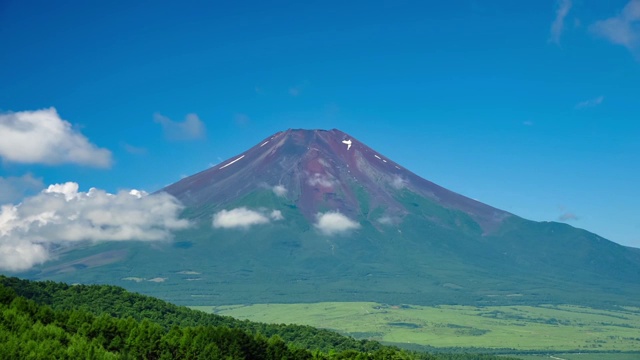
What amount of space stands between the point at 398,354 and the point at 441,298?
406 ft

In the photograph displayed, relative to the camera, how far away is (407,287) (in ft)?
624

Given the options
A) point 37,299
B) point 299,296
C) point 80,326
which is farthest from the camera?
point 299,296

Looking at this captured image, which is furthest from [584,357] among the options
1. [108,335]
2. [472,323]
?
[108,335]

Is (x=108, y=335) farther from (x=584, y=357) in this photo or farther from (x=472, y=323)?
(x=472, y=323)

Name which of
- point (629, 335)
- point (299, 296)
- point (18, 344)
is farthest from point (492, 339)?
point (18, 344)

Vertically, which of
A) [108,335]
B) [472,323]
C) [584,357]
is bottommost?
[584,357]

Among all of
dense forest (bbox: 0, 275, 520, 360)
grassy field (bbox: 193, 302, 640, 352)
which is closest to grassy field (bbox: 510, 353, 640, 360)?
grassy field (bbox: 193, 302, 640, 352)

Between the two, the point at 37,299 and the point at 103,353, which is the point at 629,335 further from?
the point at 103,353

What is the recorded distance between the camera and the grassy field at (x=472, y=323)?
402 feet

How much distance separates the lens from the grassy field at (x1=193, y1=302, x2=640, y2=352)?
122500 millimetres

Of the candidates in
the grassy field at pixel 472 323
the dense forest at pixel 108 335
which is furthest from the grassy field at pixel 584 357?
the dense forest at pixel 108 335

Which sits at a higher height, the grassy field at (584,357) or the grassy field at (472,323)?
the grassy field at (472,323)

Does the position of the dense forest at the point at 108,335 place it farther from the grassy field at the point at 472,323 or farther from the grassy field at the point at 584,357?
the grassy field at the point at 472,323

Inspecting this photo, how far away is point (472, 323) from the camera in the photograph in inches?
5669
